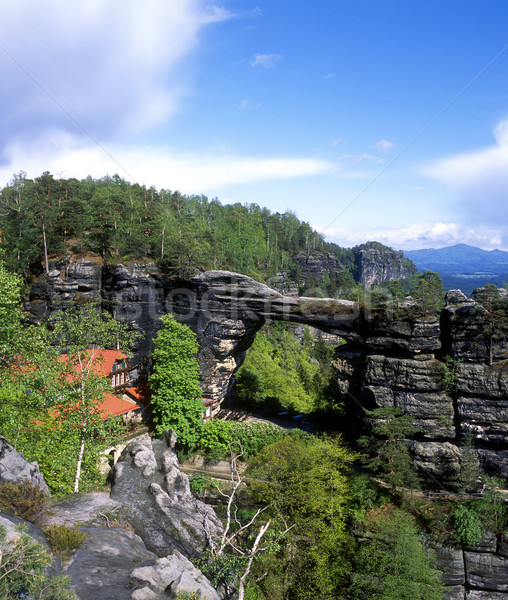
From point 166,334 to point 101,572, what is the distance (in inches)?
851

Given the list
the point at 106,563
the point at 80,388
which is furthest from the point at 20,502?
the point at 80,388

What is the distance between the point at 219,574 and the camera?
1279 centimetres

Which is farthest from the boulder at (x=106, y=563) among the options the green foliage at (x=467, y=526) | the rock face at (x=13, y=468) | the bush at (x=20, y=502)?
the green foliage at (x=467, y=526)

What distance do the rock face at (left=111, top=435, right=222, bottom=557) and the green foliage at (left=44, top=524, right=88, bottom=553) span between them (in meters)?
5.34

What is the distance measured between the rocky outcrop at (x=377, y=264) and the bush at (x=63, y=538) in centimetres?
11613

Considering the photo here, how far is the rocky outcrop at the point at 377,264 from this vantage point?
128m

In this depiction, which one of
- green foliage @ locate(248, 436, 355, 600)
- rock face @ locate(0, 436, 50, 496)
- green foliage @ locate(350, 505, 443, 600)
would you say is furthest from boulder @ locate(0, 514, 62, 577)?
green foliage @ locate(350, 505, 443, 600)

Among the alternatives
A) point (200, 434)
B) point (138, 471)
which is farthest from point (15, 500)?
point (200, 434)

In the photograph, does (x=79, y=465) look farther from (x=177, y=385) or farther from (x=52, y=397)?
(x=177, y=385)

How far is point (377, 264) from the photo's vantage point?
13000 centimetres

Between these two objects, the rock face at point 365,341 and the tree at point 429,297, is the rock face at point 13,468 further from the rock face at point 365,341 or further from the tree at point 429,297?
the tree at point 429,297

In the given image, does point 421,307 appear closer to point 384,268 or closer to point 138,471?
point 138,471

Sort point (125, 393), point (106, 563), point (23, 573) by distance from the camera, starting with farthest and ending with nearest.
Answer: point (125, 393) → point (106, 563) → point (23, 573)

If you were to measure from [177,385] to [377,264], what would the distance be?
363 ft
